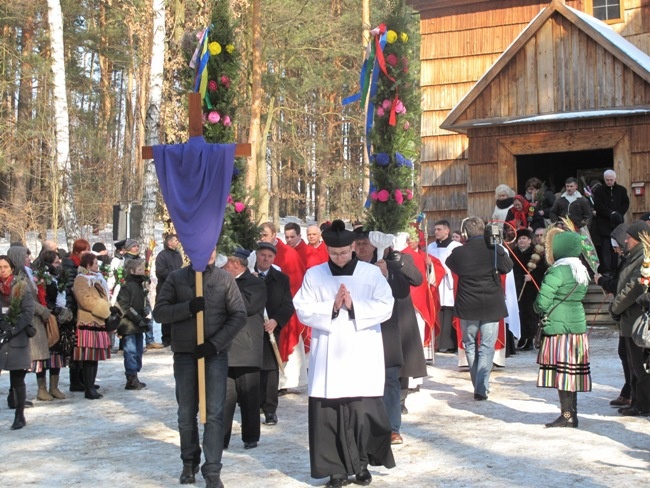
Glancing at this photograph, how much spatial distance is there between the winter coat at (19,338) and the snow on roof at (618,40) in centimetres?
1202

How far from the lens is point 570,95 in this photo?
18.7 metres

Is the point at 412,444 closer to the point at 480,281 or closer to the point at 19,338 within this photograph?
the point at 480,281

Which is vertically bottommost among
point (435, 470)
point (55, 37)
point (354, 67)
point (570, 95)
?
point (435, 470)

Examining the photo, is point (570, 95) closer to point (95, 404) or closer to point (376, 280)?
point (95, 404)

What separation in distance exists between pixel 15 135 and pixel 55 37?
8.04 metres

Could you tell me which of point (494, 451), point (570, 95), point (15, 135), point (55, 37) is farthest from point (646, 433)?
point (15, 135)

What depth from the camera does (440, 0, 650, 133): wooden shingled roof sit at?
18.2 meters

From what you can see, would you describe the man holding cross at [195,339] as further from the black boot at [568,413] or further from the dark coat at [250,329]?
the black boot at [568,413]

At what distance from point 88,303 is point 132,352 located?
3.02 feet

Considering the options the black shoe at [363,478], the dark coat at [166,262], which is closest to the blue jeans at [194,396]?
the black shoe at [363,478]

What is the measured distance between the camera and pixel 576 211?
1673 centimetres

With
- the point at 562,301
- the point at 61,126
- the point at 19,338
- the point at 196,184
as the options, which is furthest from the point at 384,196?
the point at 61,126

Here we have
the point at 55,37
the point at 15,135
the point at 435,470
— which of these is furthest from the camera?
the point at 15,135

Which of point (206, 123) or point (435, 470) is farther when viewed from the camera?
point (206, 123)
